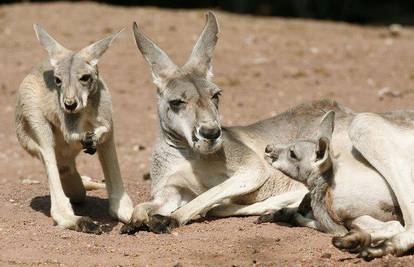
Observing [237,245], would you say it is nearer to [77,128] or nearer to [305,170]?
[305,170]

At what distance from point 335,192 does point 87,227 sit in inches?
64.5

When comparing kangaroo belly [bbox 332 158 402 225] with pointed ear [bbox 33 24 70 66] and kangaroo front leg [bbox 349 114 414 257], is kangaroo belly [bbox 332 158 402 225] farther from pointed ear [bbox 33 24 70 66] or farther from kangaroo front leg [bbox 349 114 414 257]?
pointed ear [bbox 33 24 70 66]

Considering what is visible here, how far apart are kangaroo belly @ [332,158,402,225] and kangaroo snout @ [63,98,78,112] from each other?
1.76 meters

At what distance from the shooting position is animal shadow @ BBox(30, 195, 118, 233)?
275 inches

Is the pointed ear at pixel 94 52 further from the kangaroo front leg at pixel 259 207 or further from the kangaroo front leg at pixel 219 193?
the kangaroo front leg at pixel 259 207

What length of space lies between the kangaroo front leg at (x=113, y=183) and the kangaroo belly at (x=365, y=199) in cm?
157

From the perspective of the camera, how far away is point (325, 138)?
6051 mm

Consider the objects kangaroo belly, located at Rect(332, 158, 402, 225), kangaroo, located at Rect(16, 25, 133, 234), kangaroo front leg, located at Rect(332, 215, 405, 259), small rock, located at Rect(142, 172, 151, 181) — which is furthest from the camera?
small rock, located at Rect(142, 172, 151, 181)

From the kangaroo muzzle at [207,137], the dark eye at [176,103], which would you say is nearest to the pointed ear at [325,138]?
the kangaroo muzzle at [207,137]

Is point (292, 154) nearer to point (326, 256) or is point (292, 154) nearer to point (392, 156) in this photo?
point (392, 156)

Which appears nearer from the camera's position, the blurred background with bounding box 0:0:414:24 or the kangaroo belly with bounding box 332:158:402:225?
Result: the kangaroo belly with bounding box 332:158:402:225

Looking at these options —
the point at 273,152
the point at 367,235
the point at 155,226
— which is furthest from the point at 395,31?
the point at 367,235

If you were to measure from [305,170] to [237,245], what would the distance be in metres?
0.69

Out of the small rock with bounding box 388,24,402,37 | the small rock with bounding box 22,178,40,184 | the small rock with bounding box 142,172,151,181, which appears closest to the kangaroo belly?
the small rock with bounding box 142,172,151,181
